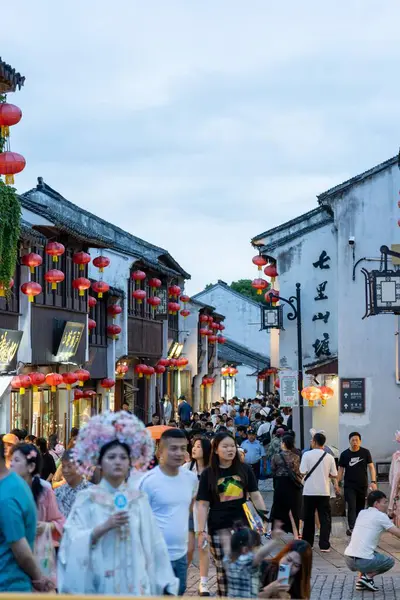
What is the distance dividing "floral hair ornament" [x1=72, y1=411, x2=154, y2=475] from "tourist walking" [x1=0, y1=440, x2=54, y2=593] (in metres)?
0.43

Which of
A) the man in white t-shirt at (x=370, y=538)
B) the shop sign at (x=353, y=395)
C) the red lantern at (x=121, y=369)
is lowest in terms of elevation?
the man in white t-shirt at (x=370, y=538)

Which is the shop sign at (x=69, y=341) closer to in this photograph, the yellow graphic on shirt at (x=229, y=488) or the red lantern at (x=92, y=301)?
the red lantern at (x=92, y=301)

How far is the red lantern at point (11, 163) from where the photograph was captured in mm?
19062

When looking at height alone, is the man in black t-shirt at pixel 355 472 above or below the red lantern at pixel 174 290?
below

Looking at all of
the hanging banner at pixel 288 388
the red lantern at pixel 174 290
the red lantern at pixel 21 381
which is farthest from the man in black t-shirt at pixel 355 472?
the red lantern at pixel 174 290

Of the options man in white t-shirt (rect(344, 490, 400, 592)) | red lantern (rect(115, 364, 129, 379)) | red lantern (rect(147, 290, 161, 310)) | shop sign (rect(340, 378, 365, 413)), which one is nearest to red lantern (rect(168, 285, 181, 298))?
red lantern (rect(147, 290, 161, 310))

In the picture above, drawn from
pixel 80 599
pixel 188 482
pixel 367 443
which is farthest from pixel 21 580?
pixel 367 443

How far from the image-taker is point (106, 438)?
7.32 m

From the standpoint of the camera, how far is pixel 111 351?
139 ft

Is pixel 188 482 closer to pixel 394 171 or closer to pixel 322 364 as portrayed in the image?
pixel 394 171

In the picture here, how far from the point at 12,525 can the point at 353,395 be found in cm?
1845

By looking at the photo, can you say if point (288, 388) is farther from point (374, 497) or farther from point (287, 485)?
point (374, 497)

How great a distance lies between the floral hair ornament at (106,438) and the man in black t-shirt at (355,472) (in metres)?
11.0

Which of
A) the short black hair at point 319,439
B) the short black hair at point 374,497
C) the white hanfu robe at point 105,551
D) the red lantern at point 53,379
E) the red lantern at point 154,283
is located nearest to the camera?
the white hanfu robe at point 105,551
